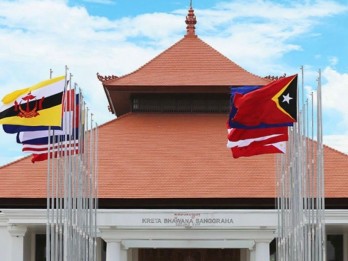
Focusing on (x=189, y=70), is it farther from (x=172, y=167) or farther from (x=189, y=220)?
(x=189, y=220)

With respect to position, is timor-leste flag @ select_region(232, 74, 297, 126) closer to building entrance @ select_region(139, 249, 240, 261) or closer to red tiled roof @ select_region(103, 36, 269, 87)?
building entrance @ select_region(139, 249, 240, 261)

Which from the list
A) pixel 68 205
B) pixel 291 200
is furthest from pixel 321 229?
pixel 68 205

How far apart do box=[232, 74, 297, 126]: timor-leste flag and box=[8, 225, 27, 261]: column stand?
11386 millimetres

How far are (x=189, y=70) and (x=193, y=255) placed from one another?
750cm

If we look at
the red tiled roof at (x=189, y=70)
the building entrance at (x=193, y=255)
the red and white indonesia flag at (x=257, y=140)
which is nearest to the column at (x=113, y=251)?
the building entrance at (x=193, y=255)

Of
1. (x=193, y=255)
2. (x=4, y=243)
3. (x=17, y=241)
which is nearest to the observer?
(x=17, y=241)

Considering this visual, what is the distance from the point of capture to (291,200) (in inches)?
1197

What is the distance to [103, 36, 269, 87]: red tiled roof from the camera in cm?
4212

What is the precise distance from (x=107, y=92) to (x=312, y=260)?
1699cm

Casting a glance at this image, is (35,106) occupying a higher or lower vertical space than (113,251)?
higher

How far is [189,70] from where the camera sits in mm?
43469

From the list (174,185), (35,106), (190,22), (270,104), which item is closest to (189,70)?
(190,22)

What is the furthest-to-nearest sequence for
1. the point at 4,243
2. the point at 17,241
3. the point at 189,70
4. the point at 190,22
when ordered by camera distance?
the point at 190,22 → the point at 189,70 → the point at 4,243 → the point at 17,241

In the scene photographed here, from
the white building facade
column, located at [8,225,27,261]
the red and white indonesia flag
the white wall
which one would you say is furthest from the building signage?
the red and white indonesia flag
